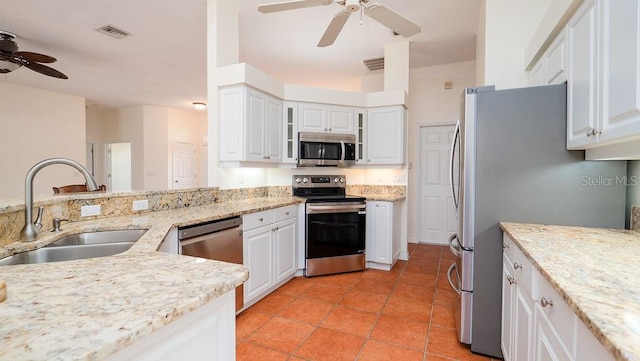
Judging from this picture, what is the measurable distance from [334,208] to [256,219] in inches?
39.7

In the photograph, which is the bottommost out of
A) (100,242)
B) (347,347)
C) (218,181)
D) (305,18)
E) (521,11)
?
(347,347)

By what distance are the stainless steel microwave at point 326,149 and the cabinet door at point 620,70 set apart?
8.76ft

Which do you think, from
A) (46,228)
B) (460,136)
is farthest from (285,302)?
(460,136)

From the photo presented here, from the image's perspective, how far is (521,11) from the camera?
252 cm

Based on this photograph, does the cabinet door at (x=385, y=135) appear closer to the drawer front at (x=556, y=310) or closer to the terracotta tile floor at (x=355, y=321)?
the terracotta tile floor at (x=355, y=321)

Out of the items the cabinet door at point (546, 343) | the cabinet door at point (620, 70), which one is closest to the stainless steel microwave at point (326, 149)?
the cabinet door at point (620, 70)

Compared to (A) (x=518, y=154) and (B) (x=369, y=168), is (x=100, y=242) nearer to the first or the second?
(A) (x=518, y=154)

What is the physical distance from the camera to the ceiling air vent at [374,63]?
4.53 m

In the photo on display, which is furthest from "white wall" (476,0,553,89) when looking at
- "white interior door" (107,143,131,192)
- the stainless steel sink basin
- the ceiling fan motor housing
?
"white interior door" (107,143,131,192)

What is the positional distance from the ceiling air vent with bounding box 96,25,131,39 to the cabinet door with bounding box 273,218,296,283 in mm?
3021

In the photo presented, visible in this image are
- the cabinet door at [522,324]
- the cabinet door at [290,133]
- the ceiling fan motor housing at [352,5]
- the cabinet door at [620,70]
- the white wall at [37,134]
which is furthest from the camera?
the white wall at [37,134]

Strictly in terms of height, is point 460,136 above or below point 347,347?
above

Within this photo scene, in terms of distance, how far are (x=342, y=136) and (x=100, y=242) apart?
276cm

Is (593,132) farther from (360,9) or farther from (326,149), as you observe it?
(326,149)
